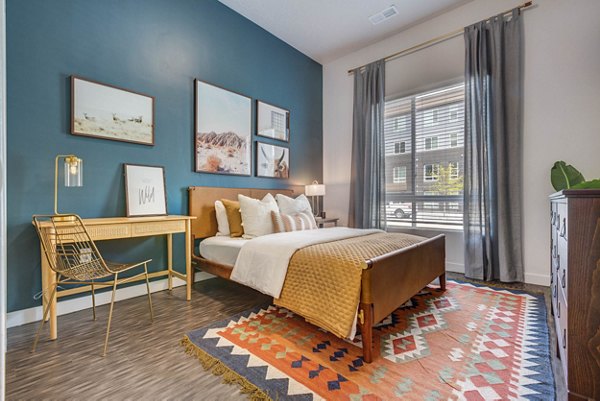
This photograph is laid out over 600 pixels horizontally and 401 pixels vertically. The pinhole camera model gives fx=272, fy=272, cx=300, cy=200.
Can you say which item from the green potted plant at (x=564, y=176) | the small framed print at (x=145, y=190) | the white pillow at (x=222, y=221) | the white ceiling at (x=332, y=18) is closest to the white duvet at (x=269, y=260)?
the white pillow at (x=222, y=221)

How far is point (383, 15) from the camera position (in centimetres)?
362

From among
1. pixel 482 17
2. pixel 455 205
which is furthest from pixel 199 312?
pixel 482 17

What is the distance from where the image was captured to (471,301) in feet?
8.30

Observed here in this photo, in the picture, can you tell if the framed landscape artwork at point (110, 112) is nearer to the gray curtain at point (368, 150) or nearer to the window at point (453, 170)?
the gray curtain at point (368, 150)

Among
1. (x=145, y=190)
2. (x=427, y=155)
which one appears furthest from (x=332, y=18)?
(x=145, y=190)

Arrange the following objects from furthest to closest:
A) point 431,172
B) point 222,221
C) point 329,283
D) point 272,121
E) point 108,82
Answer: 1. point 272,121
2. point 431,172
3. point 222,221
4. point 108,82
5. point 329,283

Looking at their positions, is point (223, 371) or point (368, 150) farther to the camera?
point (368, 150)

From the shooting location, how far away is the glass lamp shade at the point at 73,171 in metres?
2.12

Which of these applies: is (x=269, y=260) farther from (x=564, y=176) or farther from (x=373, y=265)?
(x=564, y=176)

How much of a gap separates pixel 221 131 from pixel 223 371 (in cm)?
271

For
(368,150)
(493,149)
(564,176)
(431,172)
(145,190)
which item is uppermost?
(368,150)

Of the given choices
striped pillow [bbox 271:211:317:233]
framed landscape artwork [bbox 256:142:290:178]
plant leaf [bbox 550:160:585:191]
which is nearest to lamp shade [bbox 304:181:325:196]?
framed landscape artwork [bbox 256:142:290:178]

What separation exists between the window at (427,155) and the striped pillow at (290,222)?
1670mm

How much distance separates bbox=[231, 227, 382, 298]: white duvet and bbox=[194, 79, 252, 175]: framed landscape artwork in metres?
1.43
